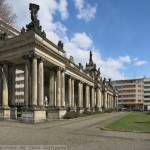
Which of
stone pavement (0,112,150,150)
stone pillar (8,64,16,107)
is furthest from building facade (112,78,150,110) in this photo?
stone pavement (0,112,150,150)

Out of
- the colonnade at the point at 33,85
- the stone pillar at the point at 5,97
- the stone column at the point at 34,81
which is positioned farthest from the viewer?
the stone pillar at the point at 5,97

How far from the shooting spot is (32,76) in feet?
110

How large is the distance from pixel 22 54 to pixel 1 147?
2307cm

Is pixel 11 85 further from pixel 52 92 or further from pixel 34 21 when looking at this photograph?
pixel 34 21

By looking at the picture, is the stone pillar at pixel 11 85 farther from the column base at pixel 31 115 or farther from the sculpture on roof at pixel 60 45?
the sculpture on roof at pixel 60 45

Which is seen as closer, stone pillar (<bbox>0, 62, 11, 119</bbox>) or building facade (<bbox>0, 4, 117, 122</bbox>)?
building facade (<bbox>0, 4, 117, 122</bbox>)

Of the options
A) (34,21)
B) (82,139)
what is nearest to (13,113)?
(34,21)

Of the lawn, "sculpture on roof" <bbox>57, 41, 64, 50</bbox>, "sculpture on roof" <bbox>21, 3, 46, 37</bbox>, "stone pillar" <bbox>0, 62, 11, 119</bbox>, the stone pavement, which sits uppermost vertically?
"sculpture on roof" <bbox>21, 3, 46, 37</bbox>

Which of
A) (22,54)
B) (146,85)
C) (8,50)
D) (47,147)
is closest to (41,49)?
(22,54)

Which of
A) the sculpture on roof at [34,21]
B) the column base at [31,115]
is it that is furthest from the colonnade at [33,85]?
the sculpture on roof at [34,21]

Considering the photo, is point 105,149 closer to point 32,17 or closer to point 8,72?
point 32,17

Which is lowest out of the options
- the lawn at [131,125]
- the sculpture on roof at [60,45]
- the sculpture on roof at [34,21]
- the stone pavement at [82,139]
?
the lawn at [131,125]

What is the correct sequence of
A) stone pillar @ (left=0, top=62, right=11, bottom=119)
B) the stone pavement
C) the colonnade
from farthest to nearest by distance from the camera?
stone pillar @ (left=0, top=62, right=11, bottom=119)
the colonnade
the stone pavement

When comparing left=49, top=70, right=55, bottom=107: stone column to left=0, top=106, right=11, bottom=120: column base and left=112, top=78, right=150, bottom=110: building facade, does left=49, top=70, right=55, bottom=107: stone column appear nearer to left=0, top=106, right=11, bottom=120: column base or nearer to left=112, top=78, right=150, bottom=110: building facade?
left=0, top=106, right=11, bottom=120: column base
